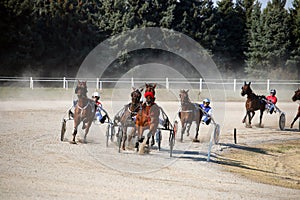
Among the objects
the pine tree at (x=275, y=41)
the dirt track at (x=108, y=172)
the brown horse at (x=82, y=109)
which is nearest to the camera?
the dirt track at (x=108, y=172)

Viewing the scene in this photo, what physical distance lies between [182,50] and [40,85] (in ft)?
41.3

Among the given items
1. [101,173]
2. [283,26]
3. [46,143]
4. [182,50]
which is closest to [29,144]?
[46,143]

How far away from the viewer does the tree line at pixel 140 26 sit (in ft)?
133

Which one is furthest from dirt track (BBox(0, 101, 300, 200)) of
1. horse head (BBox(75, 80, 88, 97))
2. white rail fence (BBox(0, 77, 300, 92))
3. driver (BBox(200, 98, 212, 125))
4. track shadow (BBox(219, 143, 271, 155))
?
white rail fence (BBox(0, 77, 300, 92))

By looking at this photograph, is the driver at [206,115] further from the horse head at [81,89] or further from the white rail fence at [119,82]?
the white rail fence at [119,82]

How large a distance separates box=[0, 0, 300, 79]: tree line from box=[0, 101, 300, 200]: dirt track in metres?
26.0

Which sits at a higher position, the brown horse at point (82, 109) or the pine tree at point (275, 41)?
the pine tree at point (275, 41)

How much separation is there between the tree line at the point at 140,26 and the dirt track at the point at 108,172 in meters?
26.0

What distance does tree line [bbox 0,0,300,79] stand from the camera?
4062cm

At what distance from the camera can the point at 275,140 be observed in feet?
57.4

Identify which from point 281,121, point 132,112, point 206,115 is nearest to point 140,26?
point 281,121

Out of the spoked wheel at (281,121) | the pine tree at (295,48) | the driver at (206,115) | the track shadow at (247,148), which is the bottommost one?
the track shadow at (247,148)

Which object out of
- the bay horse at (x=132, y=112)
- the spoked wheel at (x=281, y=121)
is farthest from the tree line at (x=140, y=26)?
the bay horse at (x=132, y=112)

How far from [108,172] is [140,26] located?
3485 cm
